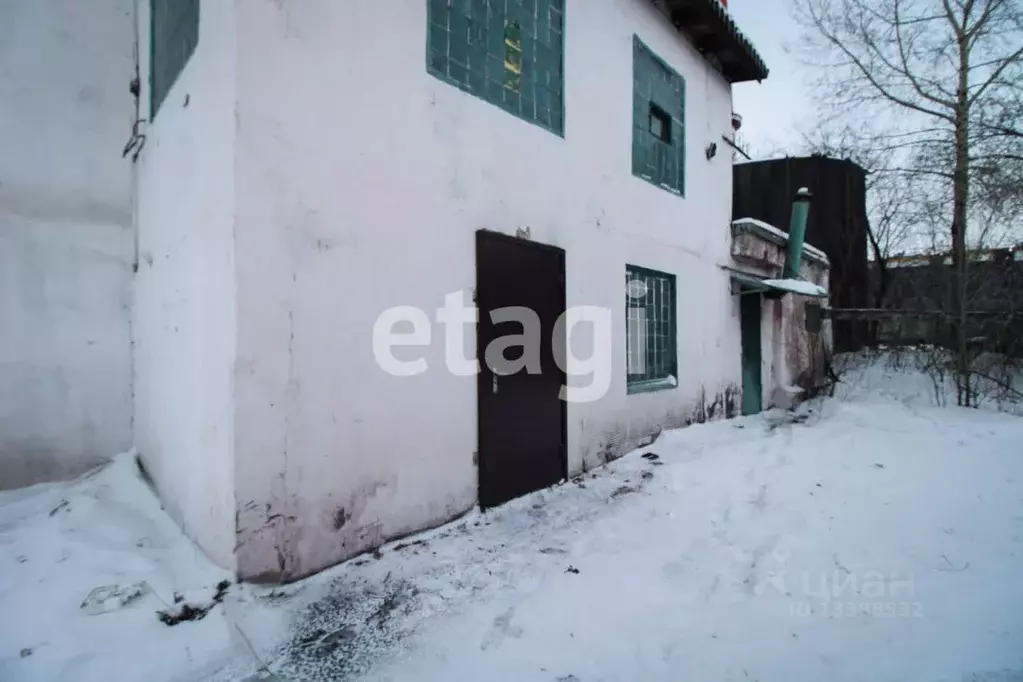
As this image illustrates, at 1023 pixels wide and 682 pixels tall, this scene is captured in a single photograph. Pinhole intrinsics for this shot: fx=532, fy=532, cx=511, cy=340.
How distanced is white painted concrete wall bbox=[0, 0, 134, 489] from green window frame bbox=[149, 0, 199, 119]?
57 centimetres

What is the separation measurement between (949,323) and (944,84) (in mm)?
7386

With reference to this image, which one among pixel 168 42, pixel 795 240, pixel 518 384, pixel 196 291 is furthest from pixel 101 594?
pixel 795 240

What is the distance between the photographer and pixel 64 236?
13.8 ft

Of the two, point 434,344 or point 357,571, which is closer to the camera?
point 357,571

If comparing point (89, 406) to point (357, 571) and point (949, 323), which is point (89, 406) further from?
point (949, 323)

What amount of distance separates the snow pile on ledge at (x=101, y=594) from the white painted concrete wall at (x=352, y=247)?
373 millimetres

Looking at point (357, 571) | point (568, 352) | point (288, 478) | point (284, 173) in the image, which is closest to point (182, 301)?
point (284, 173)

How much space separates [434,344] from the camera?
3598 mm

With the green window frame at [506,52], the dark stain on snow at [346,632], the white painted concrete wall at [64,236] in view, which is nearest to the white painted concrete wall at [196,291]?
the dark stain on snow at [346,632]

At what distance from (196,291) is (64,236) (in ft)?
7.14

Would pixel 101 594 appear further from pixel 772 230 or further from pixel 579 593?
pixel 772 230

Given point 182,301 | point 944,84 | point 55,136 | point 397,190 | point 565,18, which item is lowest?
point 182,301

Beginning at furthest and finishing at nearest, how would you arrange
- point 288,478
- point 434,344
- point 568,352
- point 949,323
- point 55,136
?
point 949,323 < point 568,352 < point 55,136 < point 434,344 < point 288,478

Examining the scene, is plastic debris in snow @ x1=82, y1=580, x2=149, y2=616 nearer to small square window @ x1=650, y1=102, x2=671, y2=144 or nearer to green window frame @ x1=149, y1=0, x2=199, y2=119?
green window frame @ x1=149, y1=0, x2=199, y2=119
